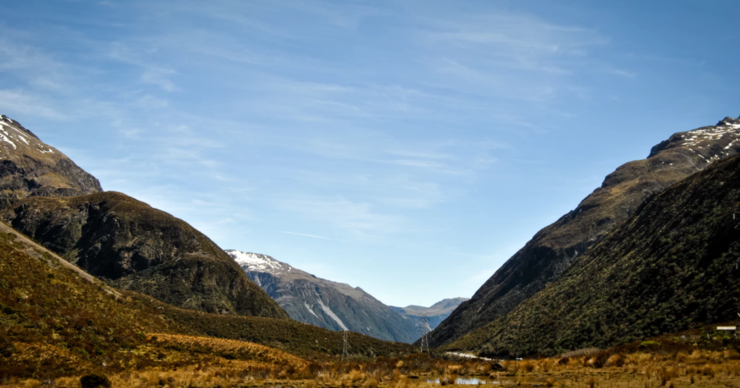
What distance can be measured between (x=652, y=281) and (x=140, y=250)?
129786 millimetres

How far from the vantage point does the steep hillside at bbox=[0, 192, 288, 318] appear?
13612 centimetres

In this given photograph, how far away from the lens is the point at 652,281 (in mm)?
82438

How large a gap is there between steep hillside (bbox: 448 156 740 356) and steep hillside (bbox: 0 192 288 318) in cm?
7381

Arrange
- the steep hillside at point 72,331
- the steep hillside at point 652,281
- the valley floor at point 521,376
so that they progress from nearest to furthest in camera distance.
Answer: the valley floor at point 521,376 → the steep hillside at point 72,331 → the steep hillside at point 652,281

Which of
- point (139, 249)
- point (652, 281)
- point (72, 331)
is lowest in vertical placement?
point (72, 331)

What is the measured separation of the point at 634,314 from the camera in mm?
77500

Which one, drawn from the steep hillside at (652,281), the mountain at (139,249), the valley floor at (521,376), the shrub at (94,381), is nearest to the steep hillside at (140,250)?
the mountain at (139,249)

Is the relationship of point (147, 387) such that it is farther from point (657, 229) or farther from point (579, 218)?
point (579, 218)

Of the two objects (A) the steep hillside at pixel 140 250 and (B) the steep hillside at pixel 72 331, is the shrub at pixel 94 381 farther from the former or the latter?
(A) the steep hillside at pixel 140 250

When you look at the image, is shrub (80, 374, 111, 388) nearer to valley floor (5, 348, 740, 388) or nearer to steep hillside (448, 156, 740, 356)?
valley floor (5, 348, 740, 388)

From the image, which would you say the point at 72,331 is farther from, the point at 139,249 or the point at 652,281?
the point at 139,249

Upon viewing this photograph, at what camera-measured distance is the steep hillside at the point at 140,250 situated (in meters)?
136

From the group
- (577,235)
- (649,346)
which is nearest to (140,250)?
(649,346)

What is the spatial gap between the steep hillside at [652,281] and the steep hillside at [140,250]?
7381 centimetres
